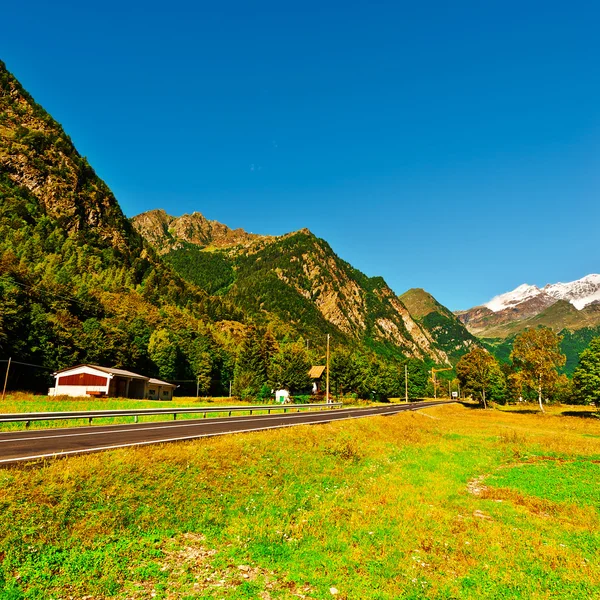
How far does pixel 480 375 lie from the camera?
101 metres

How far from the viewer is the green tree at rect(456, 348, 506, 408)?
10156 centimetres

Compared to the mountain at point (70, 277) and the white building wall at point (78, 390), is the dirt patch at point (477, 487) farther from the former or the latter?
the mountain at point (70, 277)

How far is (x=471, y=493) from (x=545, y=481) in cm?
534

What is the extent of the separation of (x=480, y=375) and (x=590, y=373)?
38.2m

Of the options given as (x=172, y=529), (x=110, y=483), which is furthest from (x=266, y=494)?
(x=110, y=483)

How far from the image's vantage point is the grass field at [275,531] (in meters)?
8.27

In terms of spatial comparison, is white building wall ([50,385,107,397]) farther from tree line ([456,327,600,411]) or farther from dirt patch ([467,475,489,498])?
tree line ([456,327,600,411])

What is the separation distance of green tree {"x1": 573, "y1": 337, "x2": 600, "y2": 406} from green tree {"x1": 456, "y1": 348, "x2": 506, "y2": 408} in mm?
33177

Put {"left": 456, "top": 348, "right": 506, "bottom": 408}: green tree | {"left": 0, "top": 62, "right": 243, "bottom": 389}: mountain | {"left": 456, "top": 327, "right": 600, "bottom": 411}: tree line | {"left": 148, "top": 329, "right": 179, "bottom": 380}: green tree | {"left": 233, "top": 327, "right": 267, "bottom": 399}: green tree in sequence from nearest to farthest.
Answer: {"left": 456, "top": 327, "right": 600, "bottom": 411}: tree line
{"left": 0, "top": 62, "right": 243, "bottom": 389}: mountain
{"left": 233, "top": 327, "right": 267, "bottom": 399}: green tree
{"left": 148, "top": 329, "right": 179, "bottom": 380}: green tree
{"left": 456, "top": 348, "right": 506, "bottom": 408}: green tree

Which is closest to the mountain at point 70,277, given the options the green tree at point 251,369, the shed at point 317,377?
the green tree at point 251,369

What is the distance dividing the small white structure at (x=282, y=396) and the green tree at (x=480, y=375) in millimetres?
53146

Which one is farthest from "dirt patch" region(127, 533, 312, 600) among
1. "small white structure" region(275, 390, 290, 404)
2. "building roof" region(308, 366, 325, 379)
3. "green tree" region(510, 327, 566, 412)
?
"building roof" region(308, 366, 325, 379)

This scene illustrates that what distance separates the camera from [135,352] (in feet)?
306

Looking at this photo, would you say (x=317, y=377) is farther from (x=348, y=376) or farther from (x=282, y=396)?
(x=282, y=396)
